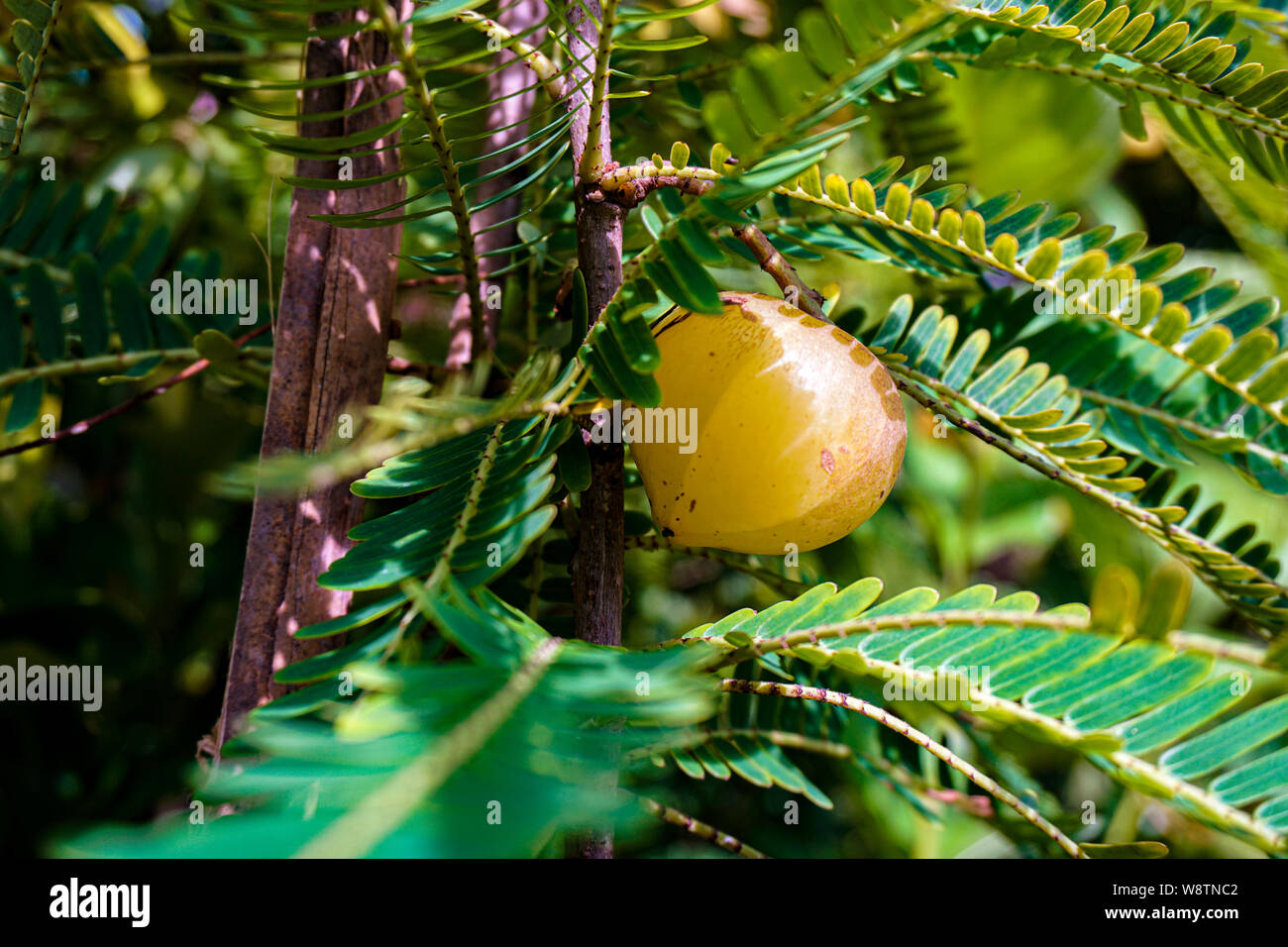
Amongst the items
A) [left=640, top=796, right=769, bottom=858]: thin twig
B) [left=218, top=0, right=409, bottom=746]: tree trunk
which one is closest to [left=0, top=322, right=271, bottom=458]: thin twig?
[left=218, top=0, right=409, bottom=746]: tree trunk

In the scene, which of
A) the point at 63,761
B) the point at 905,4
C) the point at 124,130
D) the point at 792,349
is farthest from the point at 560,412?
the point at 124,130

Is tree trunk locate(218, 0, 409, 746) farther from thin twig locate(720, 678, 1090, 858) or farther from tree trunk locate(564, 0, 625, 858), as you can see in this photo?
thin twig locate(720, 678, 1090, 858)

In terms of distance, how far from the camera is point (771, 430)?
44 cm

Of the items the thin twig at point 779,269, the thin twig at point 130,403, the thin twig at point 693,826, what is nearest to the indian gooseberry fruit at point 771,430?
the thin twig at point 779,269

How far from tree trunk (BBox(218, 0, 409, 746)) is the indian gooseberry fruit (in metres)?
0.20

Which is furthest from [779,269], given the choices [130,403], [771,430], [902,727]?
[130,403]

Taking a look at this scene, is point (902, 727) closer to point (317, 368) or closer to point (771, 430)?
point (771, 430)

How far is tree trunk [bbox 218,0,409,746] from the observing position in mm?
511

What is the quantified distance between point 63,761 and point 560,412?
2.84 ft

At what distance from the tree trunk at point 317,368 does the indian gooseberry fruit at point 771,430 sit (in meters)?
0.20

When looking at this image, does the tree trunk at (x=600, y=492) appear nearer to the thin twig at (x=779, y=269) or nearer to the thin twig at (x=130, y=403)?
the thin twig at (x=779, y=269)

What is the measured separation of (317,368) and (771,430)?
30 cm

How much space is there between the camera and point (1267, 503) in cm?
146

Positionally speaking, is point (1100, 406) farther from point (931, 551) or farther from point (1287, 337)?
point (931, 551)
